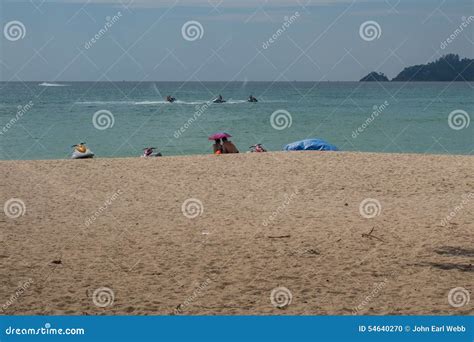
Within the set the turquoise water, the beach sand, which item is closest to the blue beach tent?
the beach sand

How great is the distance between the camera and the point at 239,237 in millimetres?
10773

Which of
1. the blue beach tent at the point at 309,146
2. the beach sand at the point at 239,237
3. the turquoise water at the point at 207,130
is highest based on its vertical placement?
the turquoise water at the point at 207,130

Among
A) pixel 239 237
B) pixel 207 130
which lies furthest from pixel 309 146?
pixel 207 130

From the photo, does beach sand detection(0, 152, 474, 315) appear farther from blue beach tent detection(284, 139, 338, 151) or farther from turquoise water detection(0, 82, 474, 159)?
turquoise water detection(0, 82, 474, 159)

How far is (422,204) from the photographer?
13.2 meters

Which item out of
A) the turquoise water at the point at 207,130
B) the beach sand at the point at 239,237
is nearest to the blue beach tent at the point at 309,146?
the beach sand at the point at 239,237

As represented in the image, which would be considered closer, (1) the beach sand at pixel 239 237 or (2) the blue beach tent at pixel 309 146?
(1) the beach sand at pixel 239 237

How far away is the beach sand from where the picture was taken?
26.1ft

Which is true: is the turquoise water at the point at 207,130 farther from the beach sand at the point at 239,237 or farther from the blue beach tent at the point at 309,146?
the beach sand at the point at 239,237

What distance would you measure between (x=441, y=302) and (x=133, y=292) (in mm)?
3138

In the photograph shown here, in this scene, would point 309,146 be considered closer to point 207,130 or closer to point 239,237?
point 239,237

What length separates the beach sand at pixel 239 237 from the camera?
7953 millimetres

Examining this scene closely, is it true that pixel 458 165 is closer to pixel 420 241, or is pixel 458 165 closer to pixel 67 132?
pixel 420 241

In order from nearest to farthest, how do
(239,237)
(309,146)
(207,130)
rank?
1. (239,237)
2. (309,146)
3. (207,130)
